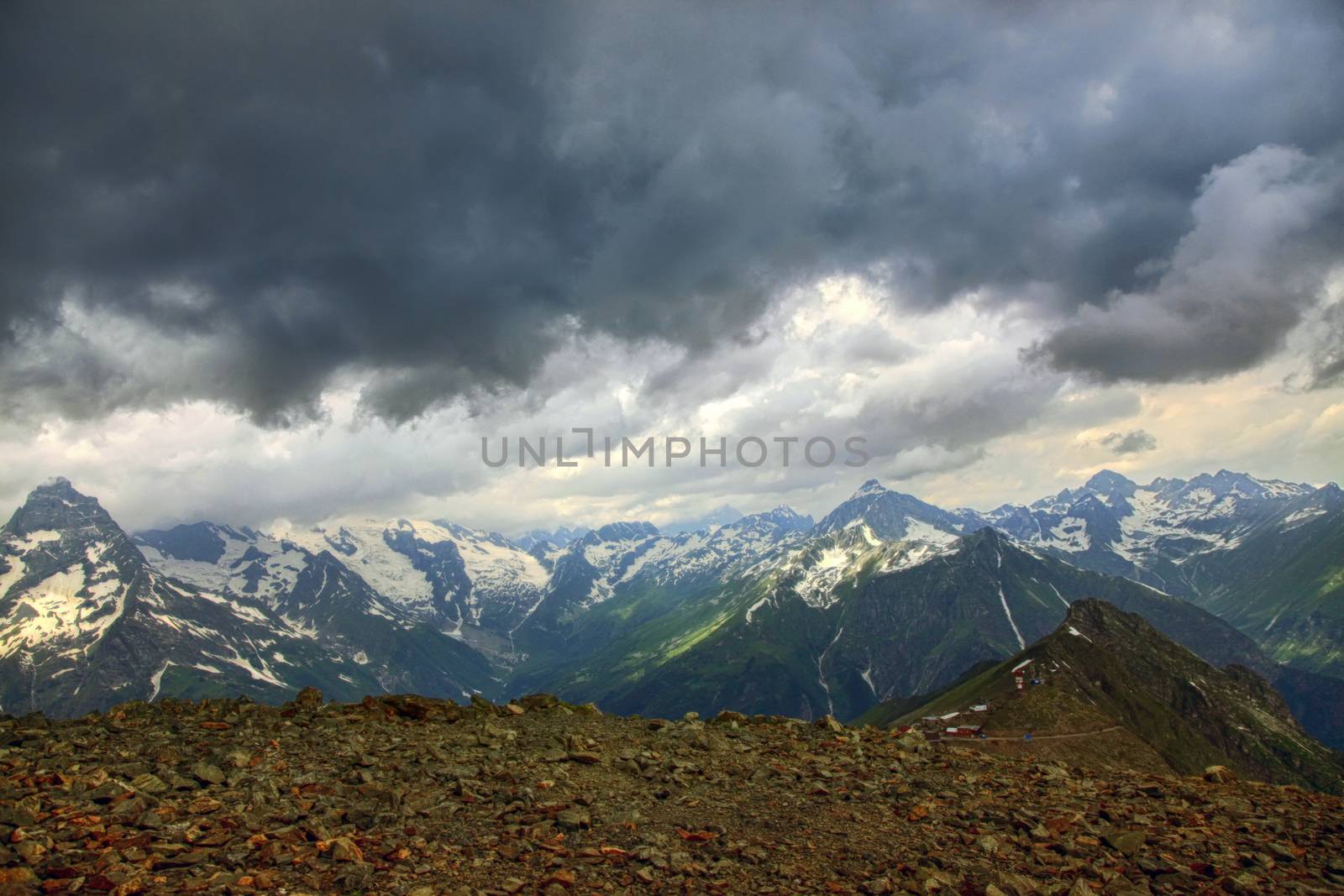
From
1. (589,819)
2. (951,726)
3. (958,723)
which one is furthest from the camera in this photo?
(958,723)

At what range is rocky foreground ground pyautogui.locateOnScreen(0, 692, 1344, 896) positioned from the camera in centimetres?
1569

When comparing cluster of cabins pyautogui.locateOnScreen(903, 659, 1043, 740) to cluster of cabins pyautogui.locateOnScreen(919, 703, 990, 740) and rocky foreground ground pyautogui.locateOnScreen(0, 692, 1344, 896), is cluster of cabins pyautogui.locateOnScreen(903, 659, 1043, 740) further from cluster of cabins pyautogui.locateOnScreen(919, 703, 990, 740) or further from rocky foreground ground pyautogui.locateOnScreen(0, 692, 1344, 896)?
rocky foreground ground pyautogui.locateOnScreen(0, 692, 1344, 896)

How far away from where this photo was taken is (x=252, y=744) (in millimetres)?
24375

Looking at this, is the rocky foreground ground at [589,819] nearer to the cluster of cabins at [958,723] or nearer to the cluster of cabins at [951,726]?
the cluster of cabins at [958,723]

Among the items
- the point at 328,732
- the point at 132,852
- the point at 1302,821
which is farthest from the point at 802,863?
the point at 328,732

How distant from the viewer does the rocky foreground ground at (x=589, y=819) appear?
51.5 ft

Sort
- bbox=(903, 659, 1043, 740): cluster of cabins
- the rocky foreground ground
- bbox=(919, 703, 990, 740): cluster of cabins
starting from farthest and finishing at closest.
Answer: bbox=(903, 659, 1043, 740): cluster of cabins, bbox=(919, 703, 990, 740): cluster of cabins, the rocky foreground ground

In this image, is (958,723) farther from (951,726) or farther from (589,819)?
(589,819)

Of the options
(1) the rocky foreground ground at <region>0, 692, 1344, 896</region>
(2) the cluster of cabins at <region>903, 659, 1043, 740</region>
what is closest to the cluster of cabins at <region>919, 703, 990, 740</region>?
(2) the cluster of cabins at <region>903, 659, 1043, 740</region>

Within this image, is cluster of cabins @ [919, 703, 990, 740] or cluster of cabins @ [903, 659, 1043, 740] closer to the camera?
cluster of cabins @ [919, 703, 990, 740]

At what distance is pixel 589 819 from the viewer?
19391 mm

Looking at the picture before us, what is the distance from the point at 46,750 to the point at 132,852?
37.7ft

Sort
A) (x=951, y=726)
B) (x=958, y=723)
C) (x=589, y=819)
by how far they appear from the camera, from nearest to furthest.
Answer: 1. (x=589, y=819)
2. (x=951, y=726)
3. (x=958, y=723)

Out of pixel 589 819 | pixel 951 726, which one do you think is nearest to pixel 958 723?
pixel 951 726
